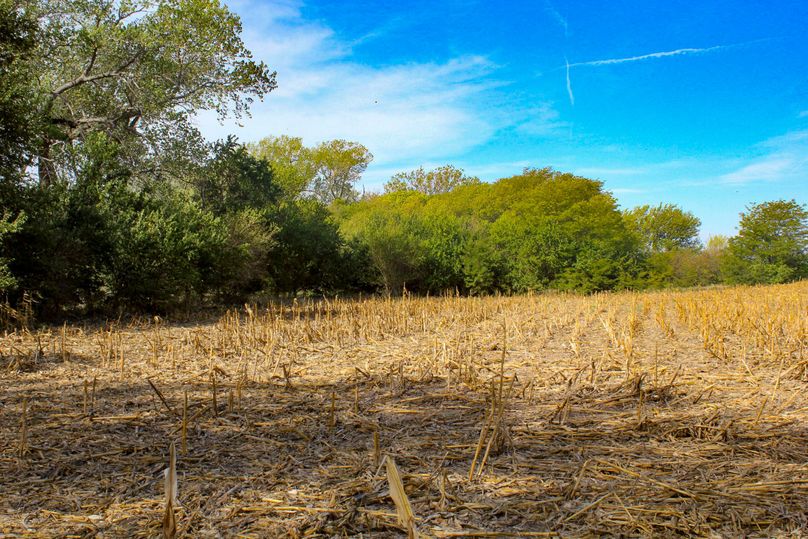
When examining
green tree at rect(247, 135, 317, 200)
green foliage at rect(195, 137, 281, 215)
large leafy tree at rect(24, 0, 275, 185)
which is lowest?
green foliage at rect(195, 137, 281, 215)

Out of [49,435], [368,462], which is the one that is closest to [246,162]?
[49,435]

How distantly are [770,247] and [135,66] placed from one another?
35439 mm

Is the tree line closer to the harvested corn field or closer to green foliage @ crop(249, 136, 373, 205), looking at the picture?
the harvested corn field

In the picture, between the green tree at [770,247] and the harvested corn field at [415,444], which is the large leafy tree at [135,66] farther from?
the green tree at [770,247]

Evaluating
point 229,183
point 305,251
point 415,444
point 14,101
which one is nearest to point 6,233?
point 14,101

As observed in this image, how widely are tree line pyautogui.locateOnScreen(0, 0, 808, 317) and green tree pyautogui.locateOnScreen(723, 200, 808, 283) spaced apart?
87 mm

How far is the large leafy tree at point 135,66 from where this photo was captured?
58.2 ft

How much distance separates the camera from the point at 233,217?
61.6ft

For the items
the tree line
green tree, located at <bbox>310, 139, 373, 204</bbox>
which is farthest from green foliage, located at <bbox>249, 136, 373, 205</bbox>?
the tree line

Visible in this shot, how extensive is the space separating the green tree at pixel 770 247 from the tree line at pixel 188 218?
0.09 m

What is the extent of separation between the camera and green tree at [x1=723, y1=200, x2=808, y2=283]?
107 ft

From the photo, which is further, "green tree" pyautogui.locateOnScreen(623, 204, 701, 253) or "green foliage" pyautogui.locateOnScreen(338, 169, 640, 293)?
"green tree" pyautogui.locateOnScreen(623, 204, 701, 253)

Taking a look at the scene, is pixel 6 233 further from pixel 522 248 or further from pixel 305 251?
pixel 522 248

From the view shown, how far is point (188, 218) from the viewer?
51.9ft
